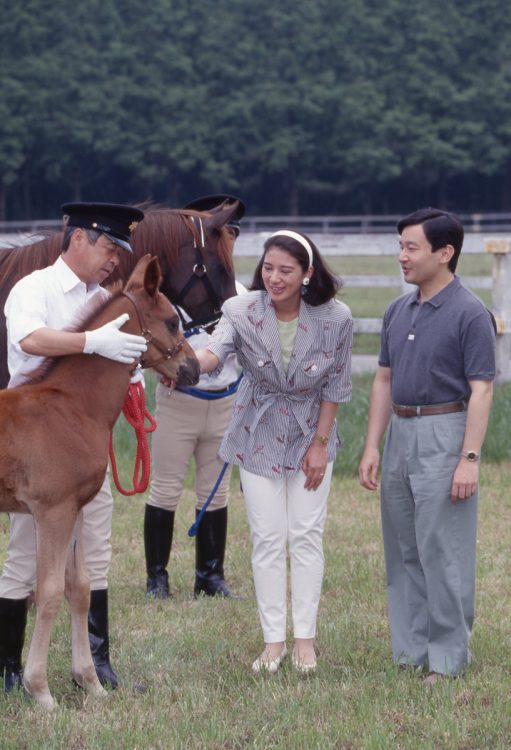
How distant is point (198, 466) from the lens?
21.3 feet

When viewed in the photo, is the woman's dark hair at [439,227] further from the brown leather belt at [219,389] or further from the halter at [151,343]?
the brown leather belt at [219,389]

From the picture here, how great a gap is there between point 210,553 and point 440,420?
2135 millimetres

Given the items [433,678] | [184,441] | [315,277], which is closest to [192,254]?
[184,441]

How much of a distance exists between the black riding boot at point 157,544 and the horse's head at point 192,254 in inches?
45.5

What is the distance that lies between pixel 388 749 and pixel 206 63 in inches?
2150

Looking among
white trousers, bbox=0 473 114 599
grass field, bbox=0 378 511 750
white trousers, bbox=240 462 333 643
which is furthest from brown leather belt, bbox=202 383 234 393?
Result: white trousers, bbox=0 473 114 599

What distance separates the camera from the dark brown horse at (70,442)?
420 centimetres

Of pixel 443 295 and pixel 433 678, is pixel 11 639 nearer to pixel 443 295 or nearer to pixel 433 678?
pixel 433 678

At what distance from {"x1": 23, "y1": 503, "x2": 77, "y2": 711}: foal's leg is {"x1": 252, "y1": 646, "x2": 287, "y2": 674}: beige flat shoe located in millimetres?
1007

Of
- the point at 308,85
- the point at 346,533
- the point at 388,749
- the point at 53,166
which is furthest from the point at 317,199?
the point at 388,749

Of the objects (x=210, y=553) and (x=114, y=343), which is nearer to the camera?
(x=114, y=343)

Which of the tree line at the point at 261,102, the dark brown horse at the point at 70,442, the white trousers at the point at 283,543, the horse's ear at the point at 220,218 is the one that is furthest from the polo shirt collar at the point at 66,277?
the tree line at the point at 261,102

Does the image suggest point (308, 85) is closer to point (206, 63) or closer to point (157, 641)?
point (206, 63)

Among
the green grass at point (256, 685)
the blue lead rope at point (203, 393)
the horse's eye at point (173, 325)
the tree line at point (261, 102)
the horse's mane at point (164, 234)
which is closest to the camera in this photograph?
the green grass at point (256, 685)
